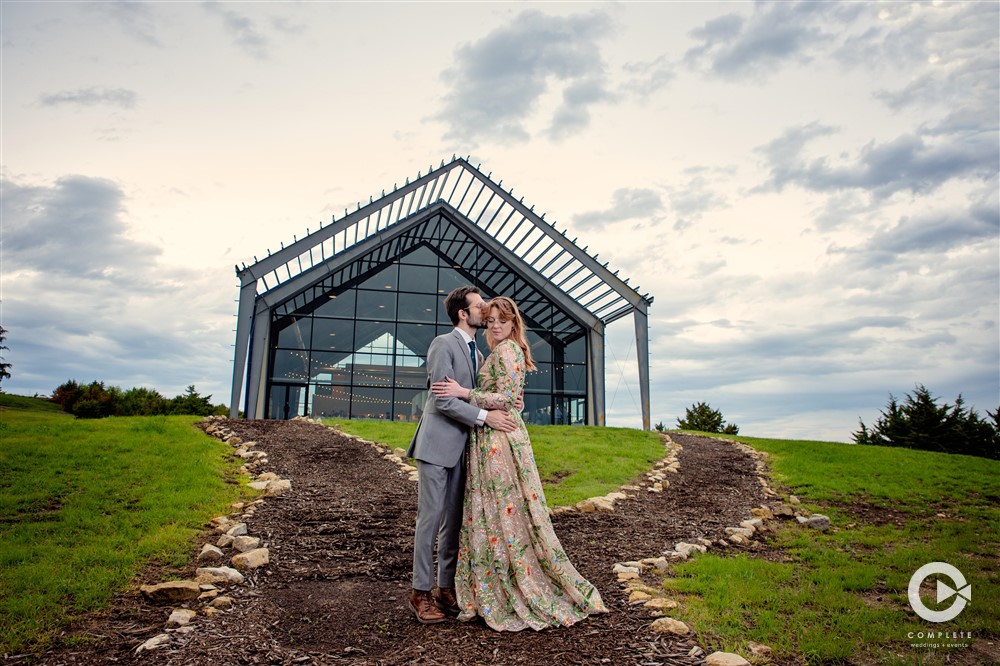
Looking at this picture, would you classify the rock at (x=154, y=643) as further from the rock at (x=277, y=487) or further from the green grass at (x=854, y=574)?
the rock at (x=277, y=487)

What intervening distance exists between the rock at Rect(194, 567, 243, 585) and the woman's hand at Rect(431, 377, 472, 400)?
9.12 ft

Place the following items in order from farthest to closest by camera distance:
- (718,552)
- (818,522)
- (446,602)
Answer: (818,522) → (718,552) → (446,602)

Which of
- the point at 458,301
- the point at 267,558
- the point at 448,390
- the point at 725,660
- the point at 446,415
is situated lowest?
the point at 725,660

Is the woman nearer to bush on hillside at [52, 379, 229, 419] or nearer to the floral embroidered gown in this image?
the floral embroidered gown

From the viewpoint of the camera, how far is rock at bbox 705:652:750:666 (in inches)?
155

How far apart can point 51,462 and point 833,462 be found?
14.9 metres

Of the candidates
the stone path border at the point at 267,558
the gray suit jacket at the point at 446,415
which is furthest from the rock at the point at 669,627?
the gray suit jacket at the point at 446,415

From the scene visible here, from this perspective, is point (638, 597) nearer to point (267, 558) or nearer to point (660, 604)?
point (660, 604)

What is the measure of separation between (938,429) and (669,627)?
19081 millimetres

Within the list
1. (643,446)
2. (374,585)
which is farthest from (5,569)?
(643,446)

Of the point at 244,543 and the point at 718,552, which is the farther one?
the point at 718,552

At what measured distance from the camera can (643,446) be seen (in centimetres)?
1525

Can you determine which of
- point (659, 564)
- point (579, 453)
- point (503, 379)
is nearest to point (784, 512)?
point (659, 564)

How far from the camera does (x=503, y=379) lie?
471 cm
